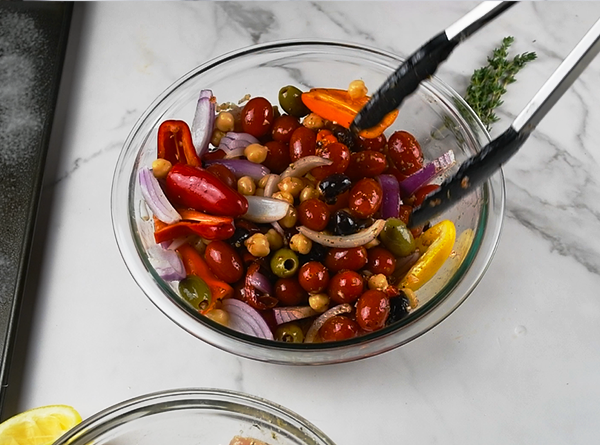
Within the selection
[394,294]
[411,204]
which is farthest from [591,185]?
[394,294]

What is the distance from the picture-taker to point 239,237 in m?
1.18

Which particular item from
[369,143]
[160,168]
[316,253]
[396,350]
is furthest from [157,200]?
[396,350]

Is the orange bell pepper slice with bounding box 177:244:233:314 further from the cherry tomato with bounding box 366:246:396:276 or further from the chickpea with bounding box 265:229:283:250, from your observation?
the cherry tomato with bounding box 366:246:396:276

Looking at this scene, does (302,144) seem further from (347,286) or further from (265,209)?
(347,286)

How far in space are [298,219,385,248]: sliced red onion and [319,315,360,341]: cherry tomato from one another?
12cm

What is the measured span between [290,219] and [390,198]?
18 cm

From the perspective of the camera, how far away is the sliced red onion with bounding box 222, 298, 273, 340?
116 cm

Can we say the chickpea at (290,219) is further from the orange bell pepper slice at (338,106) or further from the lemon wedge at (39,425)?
the lemon wedge at (39,425)

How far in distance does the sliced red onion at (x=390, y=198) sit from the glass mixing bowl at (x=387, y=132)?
112 mm

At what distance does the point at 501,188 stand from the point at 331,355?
0.41 metres

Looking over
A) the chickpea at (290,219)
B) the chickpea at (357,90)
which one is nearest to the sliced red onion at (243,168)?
the chickpea at (290,219)

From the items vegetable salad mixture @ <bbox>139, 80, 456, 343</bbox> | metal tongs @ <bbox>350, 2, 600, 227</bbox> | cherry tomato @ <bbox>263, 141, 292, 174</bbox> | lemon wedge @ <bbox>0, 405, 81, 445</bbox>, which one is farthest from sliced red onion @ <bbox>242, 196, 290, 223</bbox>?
lemon wedge @ <bbox>0, 405, 81, 445</bbox>

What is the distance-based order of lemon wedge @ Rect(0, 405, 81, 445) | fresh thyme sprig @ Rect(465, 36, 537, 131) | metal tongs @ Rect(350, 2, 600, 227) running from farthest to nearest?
fresh thyme sprig @ Rect(465, 36, 537, 131) → lemon wedge @ Rect(0, 405, 81, 445) → metal tongs @ Rect(350, 2, 600, 227)

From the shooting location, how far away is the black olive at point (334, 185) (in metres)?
1.17
